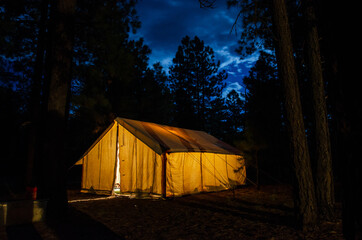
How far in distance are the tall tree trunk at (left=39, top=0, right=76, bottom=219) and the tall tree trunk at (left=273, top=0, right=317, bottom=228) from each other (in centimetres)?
487

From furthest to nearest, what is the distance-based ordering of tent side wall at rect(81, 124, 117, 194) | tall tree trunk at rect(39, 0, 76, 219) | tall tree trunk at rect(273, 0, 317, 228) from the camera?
tent side wall at rect(81, 124, 117, 194) → tall tree trunk at rect(39, 0, 76, 219) → tall tree trunk at rect(273, 0, 317, 228)

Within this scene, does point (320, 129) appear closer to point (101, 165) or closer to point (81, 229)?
point (81, 229)

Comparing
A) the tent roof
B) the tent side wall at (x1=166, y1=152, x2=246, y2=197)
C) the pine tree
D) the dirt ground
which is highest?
the pine tree

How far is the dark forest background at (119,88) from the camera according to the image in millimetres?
1435

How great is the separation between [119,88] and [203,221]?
46.3 feet

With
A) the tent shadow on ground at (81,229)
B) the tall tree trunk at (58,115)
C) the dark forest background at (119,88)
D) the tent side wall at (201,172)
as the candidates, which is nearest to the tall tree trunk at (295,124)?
the dark forest background at (119,88)

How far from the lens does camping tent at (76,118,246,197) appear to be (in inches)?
338

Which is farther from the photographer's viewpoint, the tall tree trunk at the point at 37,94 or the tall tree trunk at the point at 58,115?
the tall tree trunk at the point at 37,94

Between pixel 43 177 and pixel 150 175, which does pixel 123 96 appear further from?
pixel 43 177

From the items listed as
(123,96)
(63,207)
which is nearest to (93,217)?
(63,207)

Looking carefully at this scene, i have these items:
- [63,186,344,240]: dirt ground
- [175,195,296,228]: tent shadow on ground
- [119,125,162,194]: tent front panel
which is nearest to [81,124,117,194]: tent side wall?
[119,125,162,194]: tent front panel

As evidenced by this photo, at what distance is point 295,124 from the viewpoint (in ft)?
15.3

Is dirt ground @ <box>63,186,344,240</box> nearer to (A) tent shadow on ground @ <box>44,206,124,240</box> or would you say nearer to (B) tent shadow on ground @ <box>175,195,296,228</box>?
(B) tent shadow on ground @ <box>175,195,296,228</box>

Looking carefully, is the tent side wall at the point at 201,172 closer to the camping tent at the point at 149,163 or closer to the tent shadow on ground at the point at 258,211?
the camping tent at the point at 149,163
